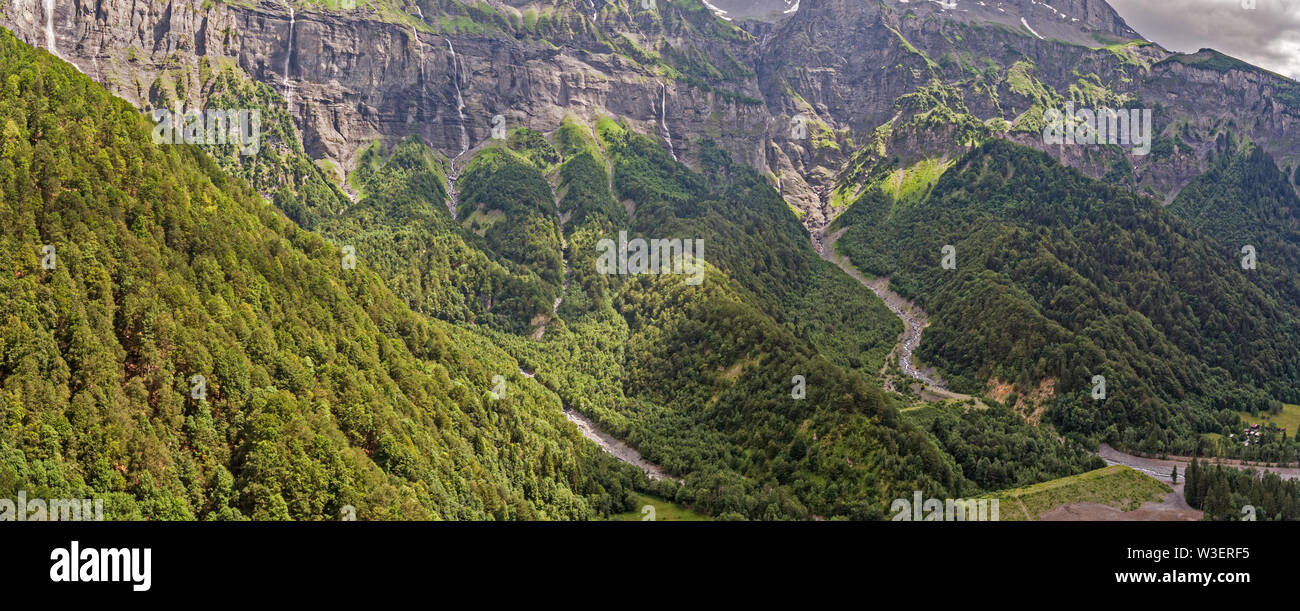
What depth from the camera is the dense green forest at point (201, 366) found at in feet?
335

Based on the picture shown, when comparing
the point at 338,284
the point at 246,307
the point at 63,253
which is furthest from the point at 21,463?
the point at 338,284

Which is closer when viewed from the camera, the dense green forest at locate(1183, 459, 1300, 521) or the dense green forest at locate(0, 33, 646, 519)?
the dense green forest at locate(0, 33, 646, 519)

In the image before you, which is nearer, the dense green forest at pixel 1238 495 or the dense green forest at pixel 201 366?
the dense green forest at pixel 201 366

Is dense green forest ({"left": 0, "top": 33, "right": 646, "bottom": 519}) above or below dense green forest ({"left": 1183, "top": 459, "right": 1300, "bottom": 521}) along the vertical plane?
above

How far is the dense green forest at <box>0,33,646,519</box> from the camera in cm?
10200

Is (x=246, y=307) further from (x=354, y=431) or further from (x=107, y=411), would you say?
(x=107, y=411)

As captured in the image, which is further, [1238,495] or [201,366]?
[1238,495]

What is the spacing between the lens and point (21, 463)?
90.7m

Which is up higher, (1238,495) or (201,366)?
(201,366)

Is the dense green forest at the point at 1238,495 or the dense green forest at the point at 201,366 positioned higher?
the dense green forest at the point at 201,366

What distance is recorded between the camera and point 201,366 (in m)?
119
